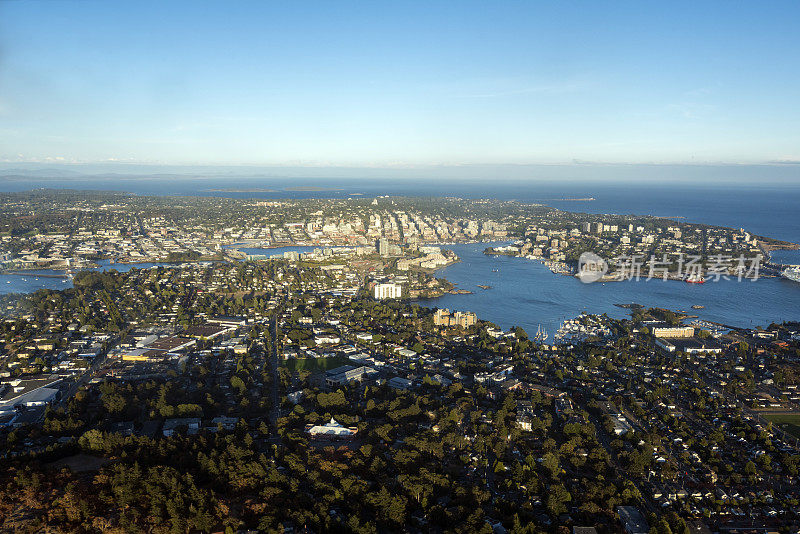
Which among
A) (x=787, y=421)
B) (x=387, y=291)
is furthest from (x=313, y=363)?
(x=787, y=421)

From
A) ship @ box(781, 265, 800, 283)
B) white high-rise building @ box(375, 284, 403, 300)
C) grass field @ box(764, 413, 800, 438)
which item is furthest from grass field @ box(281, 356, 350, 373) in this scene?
ship @ box(781, 265, 800, 283)

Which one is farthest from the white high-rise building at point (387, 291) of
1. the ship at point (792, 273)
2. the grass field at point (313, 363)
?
the ship at point (792, 273)

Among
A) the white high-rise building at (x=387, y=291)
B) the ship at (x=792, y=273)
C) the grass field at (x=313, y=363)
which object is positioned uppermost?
the ship at (x=792, y=273)

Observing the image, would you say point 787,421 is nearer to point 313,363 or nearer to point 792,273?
point 313,363

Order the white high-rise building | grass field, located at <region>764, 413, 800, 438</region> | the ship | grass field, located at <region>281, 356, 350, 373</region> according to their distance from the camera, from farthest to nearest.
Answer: the ship → the white high-rise building → grass field, located at <region>281, 356, 350, 373</region> → grass field, located at <region>764, 413, 800, 438</region>

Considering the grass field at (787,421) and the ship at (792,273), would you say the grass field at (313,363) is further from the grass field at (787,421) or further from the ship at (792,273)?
the ship at (792,273)

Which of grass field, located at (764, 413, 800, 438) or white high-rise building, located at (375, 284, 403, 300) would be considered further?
white high-rise building, located at (375, 284, 403, 300)

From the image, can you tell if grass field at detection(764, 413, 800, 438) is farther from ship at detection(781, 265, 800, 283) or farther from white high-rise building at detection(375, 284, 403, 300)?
ship at detection(781, 265, 800, 283)
